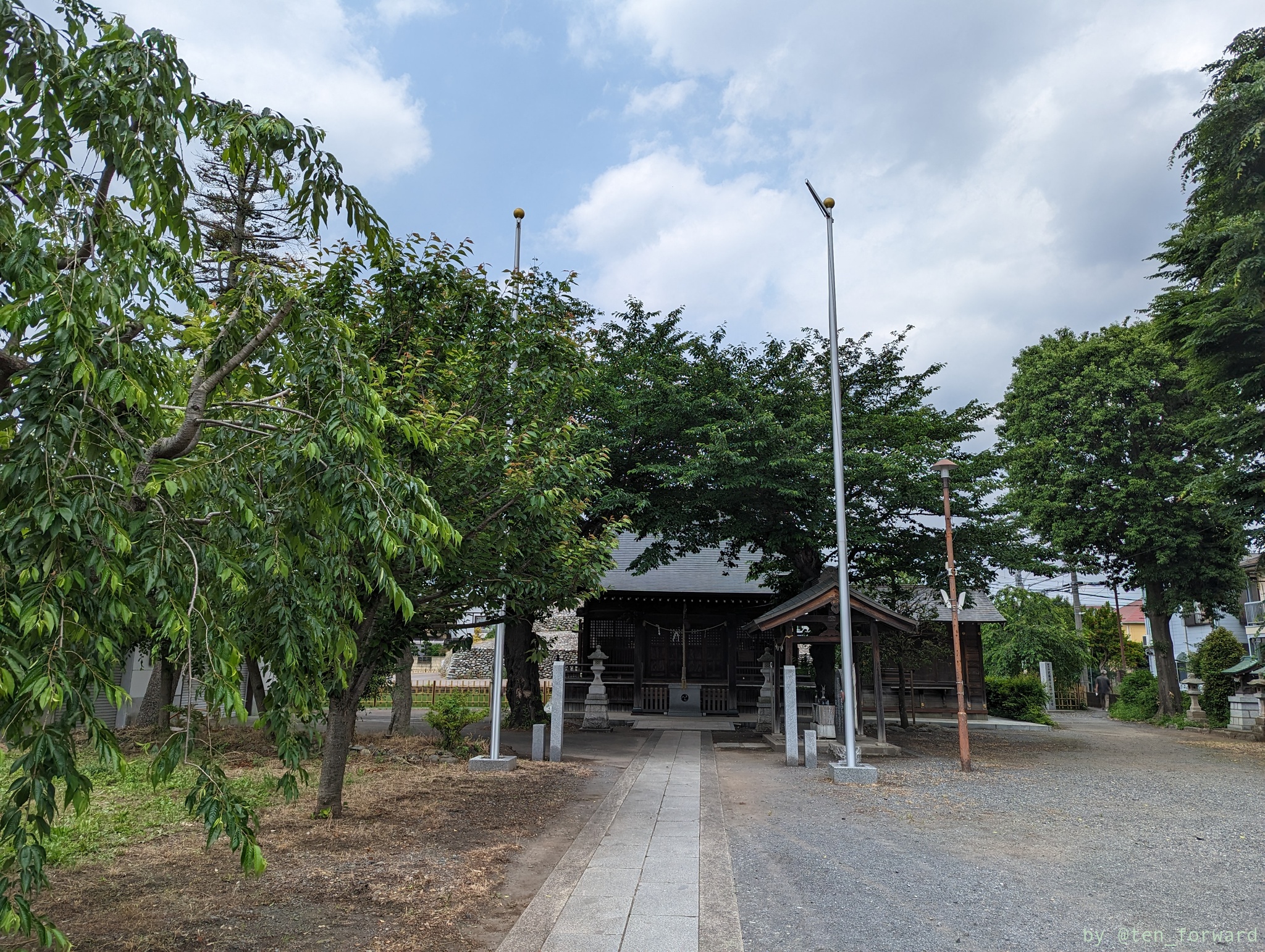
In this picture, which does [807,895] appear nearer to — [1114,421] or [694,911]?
[694,911]

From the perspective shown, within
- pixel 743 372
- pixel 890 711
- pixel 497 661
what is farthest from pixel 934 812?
pixel 890 711

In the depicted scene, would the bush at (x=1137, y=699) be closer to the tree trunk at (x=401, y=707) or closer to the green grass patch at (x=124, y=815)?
the tree trunk at (x=401, y=707)

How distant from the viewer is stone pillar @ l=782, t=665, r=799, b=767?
13.6 meters

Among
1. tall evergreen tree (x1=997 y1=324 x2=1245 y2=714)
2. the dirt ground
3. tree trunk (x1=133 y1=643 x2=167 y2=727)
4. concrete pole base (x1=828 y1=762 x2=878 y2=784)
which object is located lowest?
concrete pole base (x1=828 y1=762 x2=878 y2=784)

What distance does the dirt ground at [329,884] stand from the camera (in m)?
4.95

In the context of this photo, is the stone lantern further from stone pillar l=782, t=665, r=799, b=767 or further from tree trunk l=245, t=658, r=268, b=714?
tree trunk l=245, t=658, r=268, b=714

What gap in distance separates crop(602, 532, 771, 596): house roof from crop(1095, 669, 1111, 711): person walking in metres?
18.0

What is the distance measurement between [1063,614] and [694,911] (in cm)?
3906

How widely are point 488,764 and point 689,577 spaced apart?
13.4m

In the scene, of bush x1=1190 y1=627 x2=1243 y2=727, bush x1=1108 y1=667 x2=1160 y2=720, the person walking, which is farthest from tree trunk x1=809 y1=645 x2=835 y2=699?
the person walking

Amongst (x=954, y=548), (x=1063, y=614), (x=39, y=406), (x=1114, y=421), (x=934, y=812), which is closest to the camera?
(x=39, y=406)

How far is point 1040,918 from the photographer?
18.0ft

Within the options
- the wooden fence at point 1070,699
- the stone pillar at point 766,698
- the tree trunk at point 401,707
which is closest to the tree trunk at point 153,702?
the tree trunk at point 401,707

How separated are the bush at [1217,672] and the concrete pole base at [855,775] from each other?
16.3 meters
